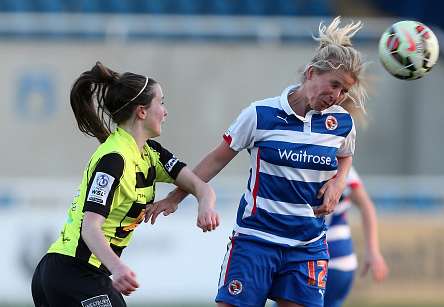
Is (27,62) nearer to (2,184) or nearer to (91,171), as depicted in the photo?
(2,184)

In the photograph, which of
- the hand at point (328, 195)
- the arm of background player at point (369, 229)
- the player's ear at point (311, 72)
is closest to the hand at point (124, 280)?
the hand at point (328, 195)

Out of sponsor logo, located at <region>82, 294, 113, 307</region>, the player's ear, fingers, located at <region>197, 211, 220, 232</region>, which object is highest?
the player's ear

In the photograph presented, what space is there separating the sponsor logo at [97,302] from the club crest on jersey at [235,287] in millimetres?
633

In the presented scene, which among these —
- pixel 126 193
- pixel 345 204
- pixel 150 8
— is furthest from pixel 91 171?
pixel 150 8

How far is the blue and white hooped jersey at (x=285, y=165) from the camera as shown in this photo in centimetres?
365

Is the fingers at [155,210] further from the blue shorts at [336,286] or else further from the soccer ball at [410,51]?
the blue shorts at [336,286]

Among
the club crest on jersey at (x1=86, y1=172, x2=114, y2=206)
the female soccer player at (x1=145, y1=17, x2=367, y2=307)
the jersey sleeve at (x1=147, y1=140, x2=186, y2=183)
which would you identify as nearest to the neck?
the female soccer player at (x1=145, y1=17, x2=367, y2=307)

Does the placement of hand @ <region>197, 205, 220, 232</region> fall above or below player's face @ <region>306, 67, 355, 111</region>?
below

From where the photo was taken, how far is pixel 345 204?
5102 millimetres

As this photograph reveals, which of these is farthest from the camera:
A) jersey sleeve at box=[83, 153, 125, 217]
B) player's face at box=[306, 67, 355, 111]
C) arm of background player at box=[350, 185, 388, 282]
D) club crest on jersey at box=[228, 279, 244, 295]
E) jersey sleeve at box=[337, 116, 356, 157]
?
arm of background player at box=[350, 185, 388, 282]

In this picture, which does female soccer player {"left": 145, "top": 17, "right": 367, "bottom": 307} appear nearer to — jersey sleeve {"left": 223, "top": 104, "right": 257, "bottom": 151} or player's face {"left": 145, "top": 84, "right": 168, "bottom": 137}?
jersey sleeve {"left": 223, "top": 104, "right": 257, "bottom": 151}

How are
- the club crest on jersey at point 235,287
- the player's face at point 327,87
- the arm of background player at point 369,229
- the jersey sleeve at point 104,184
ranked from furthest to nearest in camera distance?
the arm of background player at point 369,229 → the club crest on jersey at point 235,287 → the player's face at point 327,87 → the jersey sleeve at point 104,184

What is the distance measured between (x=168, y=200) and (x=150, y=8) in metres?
8.25

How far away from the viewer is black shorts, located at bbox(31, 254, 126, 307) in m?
3.37
